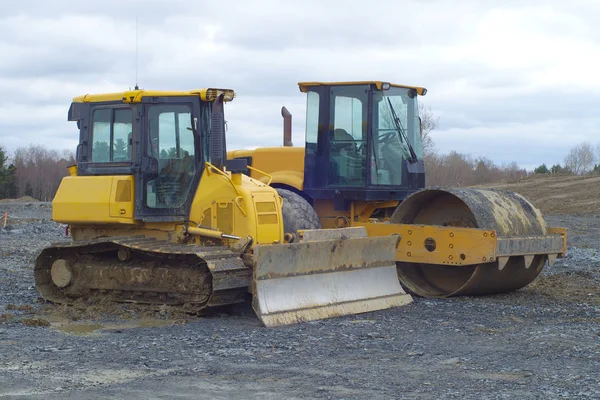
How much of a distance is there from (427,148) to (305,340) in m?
33.2

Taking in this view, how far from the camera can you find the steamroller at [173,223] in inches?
400

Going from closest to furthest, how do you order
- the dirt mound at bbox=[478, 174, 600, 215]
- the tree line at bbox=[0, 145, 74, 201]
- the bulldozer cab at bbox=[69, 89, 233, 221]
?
the bulldozer cab at bbox=[69, 89, 233, 221]
the dirt mound at bbox=[478, 174, 600, 215]
the tree line at bbox=[0, 145, 74, 201]

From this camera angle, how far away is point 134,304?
34.3ft

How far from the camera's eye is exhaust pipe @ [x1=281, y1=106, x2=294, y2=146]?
46.9 feet

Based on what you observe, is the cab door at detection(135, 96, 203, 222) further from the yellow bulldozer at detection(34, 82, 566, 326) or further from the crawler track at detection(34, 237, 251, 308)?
the crawler track at detection(34, 237, 251, 308)

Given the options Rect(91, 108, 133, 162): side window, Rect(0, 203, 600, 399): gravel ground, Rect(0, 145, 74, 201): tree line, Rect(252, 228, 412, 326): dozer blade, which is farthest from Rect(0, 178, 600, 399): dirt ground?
Rect(0, 145, 74, 201): tree line

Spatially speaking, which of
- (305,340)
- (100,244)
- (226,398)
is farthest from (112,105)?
(226,398)

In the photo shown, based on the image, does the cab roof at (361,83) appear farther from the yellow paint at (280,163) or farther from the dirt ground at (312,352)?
the dirt ground at (312,352)

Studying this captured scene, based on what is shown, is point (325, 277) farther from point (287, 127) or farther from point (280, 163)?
point (287, 127)

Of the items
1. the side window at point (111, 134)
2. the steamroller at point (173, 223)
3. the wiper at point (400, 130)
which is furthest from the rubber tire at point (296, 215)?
the side window at point (111, 134)

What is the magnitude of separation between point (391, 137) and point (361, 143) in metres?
0.46

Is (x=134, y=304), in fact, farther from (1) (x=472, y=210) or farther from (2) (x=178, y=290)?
(1) (x=472, y=210)

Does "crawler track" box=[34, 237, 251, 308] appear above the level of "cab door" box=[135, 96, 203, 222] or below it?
below

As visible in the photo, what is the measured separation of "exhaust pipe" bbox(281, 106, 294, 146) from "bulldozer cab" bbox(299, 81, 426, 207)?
4.05 feet
